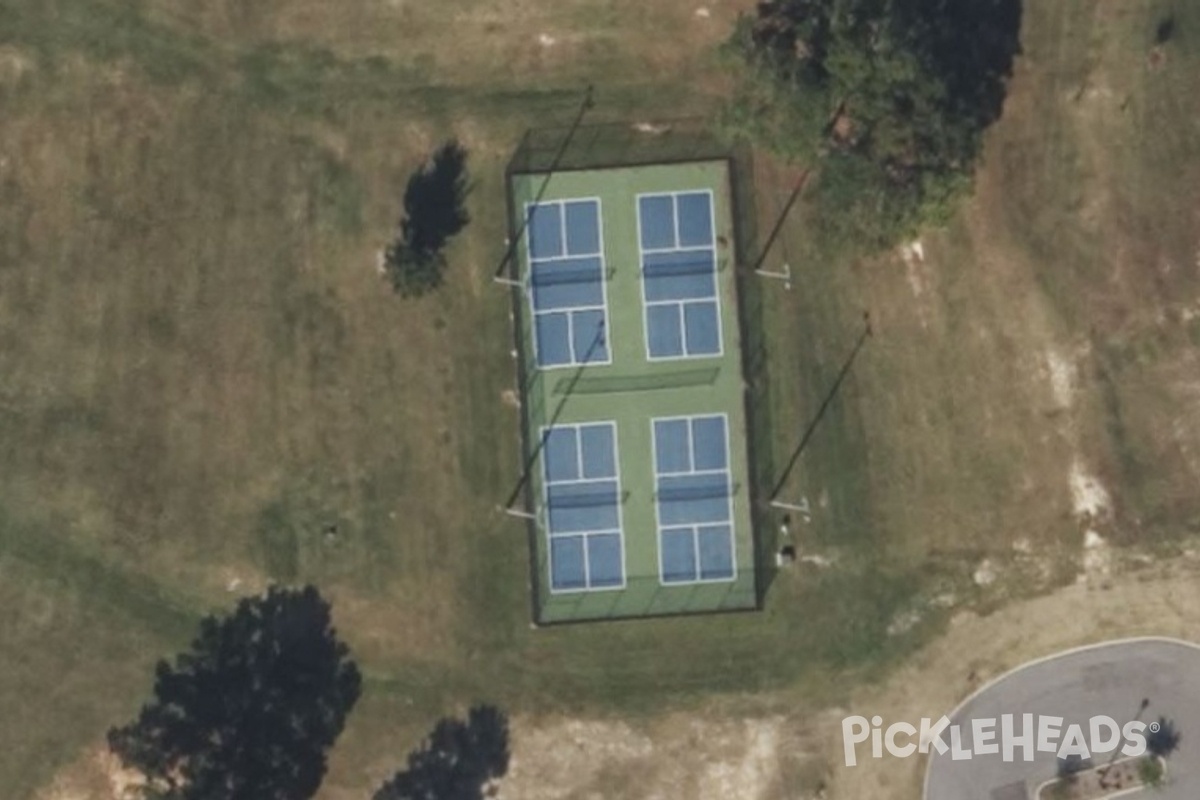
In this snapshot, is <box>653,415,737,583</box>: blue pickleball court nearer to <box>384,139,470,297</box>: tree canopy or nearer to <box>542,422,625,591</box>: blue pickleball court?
<box>542,422,625,591</box>: blue pickleball court

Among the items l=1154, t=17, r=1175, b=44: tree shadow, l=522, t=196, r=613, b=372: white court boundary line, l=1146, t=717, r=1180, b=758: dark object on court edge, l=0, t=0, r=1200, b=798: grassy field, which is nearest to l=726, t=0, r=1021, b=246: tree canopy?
l=0, t=0, r=1200, b=798: grassy field

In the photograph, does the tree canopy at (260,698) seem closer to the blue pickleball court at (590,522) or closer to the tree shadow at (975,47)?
the blue pickleball court at (590,522)

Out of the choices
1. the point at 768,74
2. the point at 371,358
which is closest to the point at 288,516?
the point at 371,358

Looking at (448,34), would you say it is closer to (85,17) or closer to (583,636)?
(85,17)

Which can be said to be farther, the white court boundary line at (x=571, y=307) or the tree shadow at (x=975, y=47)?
the white court boundary line at (x=571, y=307)

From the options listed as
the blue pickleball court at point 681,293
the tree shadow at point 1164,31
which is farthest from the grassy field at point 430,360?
the blue pickleball court at point 681,293
